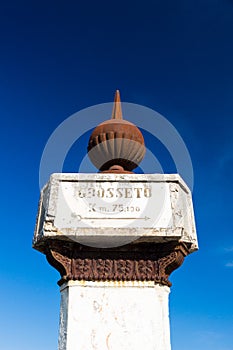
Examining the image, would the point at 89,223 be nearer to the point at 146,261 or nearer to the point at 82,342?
the point at 146,261

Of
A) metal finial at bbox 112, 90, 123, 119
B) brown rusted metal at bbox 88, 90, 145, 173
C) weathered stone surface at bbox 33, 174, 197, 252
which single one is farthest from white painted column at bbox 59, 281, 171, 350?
metal finial at bbox 112, 90, 123, 119

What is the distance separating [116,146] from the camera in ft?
19.7

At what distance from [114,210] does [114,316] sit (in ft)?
4.17

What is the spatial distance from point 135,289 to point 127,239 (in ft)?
2.07

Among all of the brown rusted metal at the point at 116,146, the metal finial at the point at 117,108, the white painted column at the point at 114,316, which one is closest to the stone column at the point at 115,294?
the white painted column at the point at 114,316

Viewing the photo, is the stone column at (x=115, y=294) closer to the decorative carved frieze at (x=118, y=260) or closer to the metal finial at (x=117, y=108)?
the decorative carved frieze at (x=118, y=260)

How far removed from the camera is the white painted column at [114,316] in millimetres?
4637

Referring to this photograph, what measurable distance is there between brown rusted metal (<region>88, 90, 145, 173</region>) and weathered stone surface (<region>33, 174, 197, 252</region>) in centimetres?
72

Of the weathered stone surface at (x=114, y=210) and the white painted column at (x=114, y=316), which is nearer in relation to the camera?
the white painted column at (x=114, y=316)

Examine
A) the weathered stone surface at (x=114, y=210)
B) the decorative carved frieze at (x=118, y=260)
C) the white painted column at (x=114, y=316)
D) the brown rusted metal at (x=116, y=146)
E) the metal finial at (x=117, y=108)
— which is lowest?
the white painted column at (x=114, y=316)

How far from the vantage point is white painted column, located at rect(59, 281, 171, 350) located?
464 centimetres

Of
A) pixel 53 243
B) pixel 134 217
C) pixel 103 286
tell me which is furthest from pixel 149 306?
pixel 53 243

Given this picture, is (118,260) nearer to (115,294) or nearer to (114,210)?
(115,294)

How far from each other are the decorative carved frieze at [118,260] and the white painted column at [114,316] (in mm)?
117
